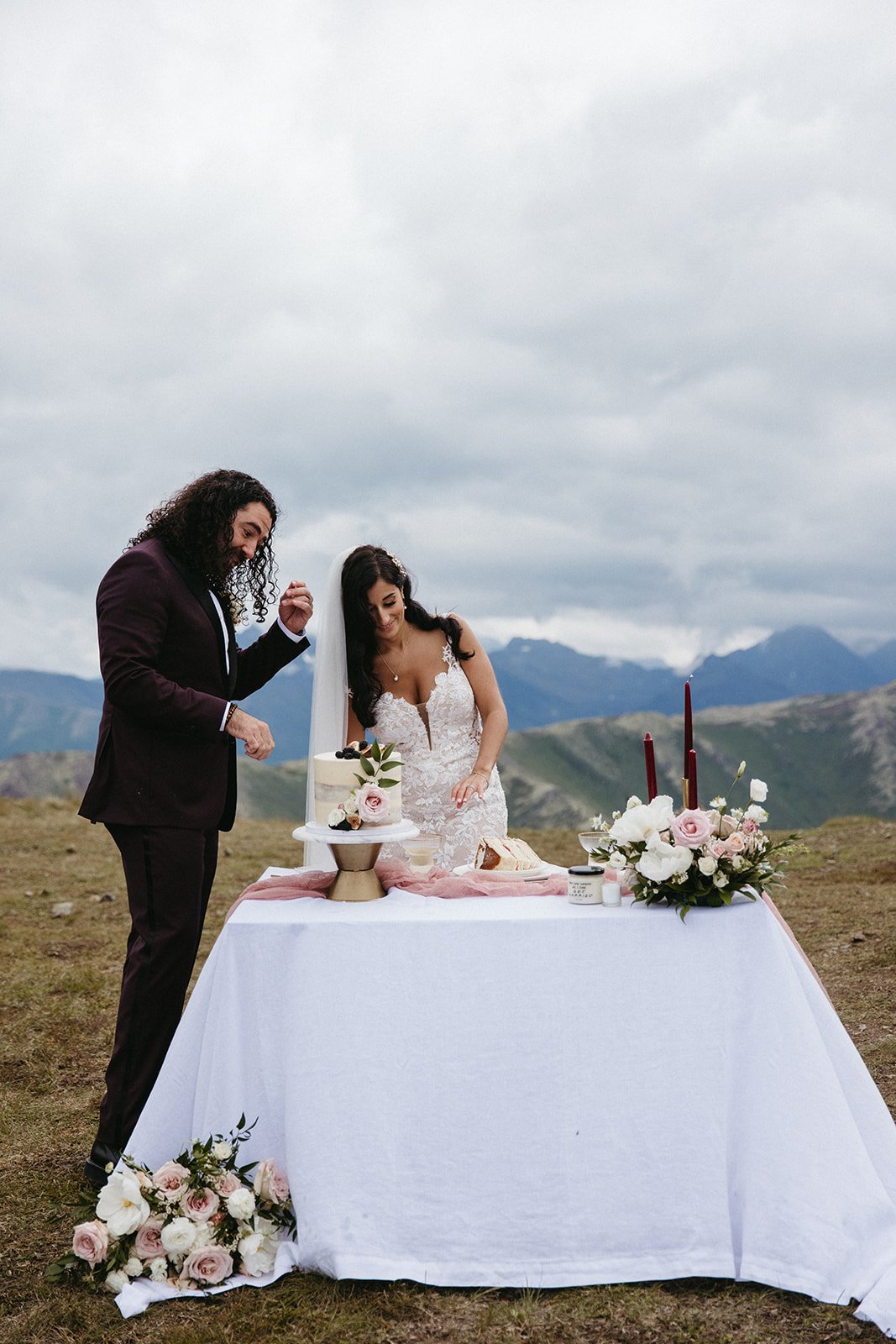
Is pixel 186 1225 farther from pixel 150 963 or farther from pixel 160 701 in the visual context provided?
pixel 160 701

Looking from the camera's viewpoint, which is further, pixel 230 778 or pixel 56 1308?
pixel 230 778

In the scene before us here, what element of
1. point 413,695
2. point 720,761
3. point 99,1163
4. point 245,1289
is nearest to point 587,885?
point 245,1289

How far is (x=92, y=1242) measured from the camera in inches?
147

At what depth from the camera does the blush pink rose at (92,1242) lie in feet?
Result: 12.2

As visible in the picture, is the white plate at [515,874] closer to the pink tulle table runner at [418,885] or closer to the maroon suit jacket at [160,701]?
the pink tulle table runner at [418,885]

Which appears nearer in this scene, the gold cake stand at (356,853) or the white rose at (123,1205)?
the white rose at (123,1205)

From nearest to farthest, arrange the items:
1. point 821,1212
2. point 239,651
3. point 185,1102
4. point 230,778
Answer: point 821,1212, point 185,1102, point 230,778, point 239,651

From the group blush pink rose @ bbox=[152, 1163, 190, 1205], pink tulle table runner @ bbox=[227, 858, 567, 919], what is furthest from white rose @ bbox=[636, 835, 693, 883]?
blush pink rose @ bbox=[152, 1163, 190, 1205]

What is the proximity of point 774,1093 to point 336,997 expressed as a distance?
58.8 inches

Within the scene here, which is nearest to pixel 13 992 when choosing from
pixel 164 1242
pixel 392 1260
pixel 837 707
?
pixel 164 1242

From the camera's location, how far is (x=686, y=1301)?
3.54 m

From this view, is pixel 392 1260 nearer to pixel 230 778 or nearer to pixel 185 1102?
pixel 185 1102

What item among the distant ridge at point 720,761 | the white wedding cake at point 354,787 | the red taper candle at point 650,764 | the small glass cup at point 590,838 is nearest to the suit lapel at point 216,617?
the white wedding cake at point 354,787

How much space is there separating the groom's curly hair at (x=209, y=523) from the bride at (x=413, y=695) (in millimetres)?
950
